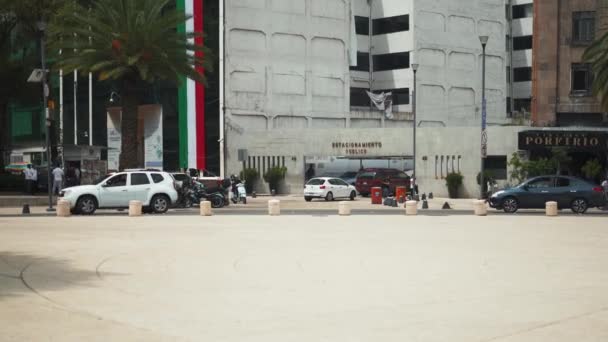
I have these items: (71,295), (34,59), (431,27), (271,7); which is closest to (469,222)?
(71,295)

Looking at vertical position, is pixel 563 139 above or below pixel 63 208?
above

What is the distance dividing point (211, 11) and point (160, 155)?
35.8 ft

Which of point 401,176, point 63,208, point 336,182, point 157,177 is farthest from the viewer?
point 401,176

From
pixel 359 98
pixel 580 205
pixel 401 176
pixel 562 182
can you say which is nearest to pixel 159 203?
pixel 562 182

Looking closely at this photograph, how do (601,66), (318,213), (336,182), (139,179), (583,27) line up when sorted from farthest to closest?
(583,27) → (336,182) → (601,66) → (318,213) → (139,179)

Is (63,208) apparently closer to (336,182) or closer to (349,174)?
(336,182)

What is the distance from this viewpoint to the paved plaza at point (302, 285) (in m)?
9.78

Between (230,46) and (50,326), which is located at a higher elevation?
(230,46)

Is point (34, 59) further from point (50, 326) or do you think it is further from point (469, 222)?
point (50, 326)

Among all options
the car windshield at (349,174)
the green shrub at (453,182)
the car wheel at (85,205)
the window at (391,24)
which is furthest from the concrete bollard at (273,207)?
the window at (391,24)

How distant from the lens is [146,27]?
39750 mm

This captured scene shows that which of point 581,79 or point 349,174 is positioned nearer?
point 581,79

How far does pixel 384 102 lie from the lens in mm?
69500

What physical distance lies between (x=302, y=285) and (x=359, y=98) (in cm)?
6304
